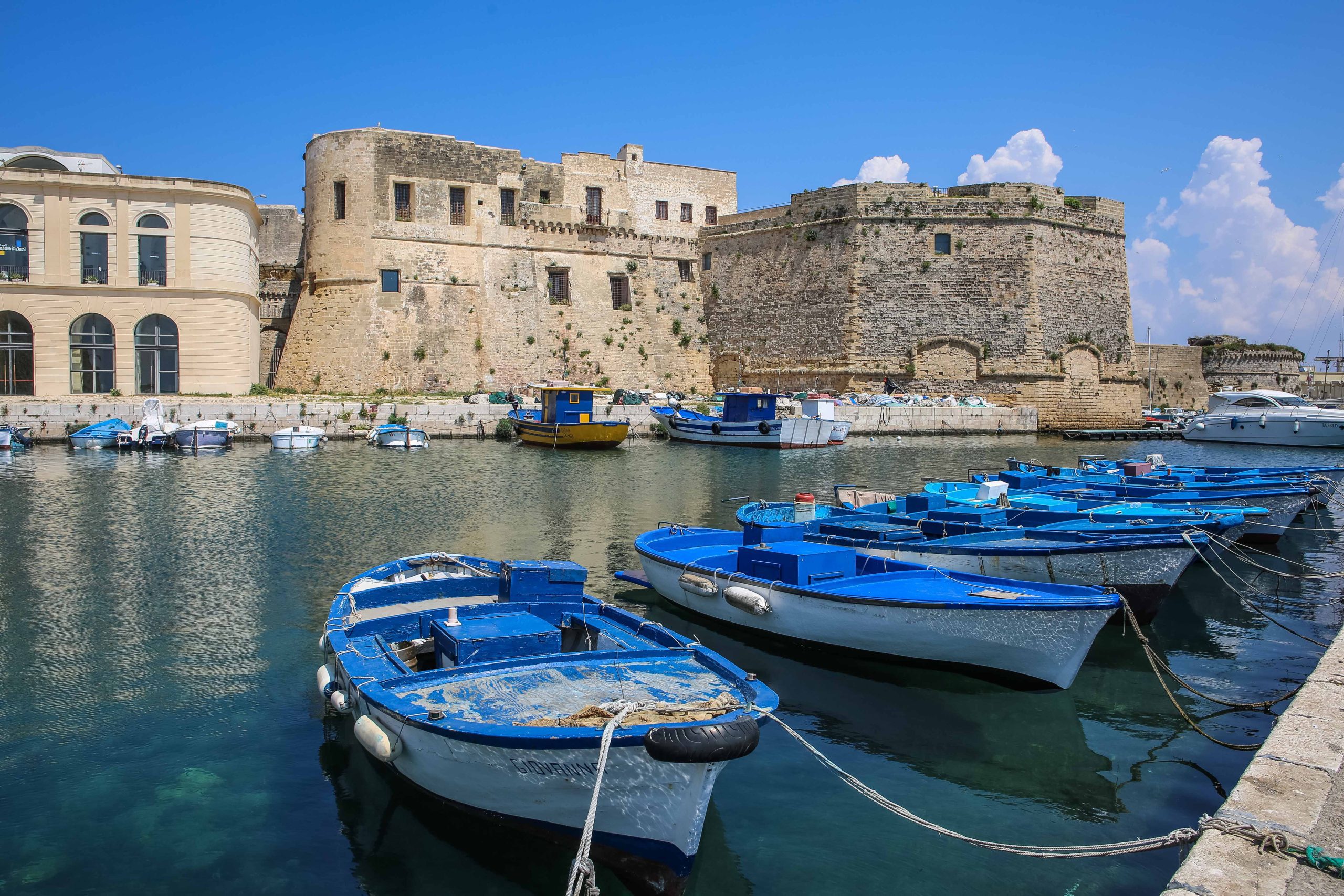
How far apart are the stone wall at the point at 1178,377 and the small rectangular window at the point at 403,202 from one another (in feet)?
102

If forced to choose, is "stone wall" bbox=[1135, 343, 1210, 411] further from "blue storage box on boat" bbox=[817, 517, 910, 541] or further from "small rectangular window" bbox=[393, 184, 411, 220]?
"blue storage box on boat" bbox=[817, 517, 910, 541]

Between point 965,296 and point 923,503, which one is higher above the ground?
point 965,296

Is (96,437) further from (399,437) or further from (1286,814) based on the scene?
(1286,814)

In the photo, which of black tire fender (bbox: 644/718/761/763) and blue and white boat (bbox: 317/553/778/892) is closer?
black tire fender (bbox: 644/718/761/763)

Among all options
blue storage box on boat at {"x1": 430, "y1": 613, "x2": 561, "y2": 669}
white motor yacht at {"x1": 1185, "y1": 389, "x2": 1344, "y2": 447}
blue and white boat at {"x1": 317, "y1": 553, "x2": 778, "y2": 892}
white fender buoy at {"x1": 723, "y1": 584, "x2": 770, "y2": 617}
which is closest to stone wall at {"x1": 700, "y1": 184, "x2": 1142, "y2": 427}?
white motor yacht at {"x1": 1185, "y1": 389, "x2": 1344, "y2": 447}

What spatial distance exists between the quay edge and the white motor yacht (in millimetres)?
5958

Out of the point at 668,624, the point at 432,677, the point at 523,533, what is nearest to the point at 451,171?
the point at 523,533

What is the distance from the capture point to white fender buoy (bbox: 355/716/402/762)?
4.33 m

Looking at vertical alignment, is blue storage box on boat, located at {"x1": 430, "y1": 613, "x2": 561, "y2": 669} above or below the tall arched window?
below

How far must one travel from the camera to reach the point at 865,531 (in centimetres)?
896

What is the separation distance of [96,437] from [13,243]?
21.6ft

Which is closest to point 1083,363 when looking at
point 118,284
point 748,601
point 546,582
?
point 748,601

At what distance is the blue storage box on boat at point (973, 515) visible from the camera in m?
9.35

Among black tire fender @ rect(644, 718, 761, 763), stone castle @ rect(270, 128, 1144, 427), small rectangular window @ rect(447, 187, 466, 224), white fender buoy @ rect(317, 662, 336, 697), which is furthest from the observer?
small rectangular window @ rect(447, 187, 466, 224)
